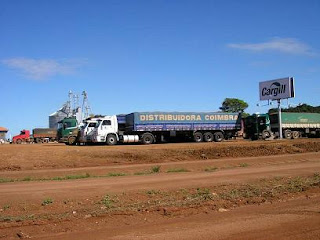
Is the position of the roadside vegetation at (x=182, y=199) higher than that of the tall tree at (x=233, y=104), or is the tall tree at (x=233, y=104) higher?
the tall tree at (x=233, y=104)

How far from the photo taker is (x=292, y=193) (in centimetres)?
1230

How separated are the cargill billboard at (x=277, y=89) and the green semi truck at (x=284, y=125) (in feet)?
11.9

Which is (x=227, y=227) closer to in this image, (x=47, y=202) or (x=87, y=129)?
(x=47, y=202)

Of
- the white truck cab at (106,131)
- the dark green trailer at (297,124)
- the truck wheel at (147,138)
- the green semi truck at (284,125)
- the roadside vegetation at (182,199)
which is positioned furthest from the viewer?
the dark green trailer at (297,124)

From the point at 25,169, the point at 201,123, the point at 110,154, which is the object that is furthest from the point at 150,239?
the point at 201,123

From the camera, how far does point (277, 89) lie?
166 ft

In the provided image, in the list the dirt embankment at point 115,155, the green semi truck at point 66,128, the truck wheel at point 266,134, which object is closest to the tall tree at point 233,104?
the truck wheel at point 266,134

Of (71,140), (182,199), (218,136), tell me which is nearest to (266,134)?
(218,136)

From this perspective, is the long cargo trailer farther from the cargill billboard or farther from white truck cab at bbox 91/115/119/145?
the cargill billboard

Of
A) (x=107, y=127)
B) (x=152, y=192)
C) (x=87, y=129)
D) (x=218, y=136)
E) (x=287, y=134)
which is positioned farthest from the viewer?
(x=287, y=134)

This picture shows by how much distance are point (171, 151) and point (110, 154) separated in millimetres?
4336

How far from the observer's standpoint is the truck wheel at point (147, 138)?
1481 inches

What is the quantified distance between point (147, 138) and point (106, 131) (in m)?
3.89

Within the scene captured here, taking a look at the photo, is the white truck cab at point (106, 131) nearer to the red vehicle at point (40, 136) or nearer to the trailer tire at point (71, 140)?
the trailer tire at point (71, 140)
